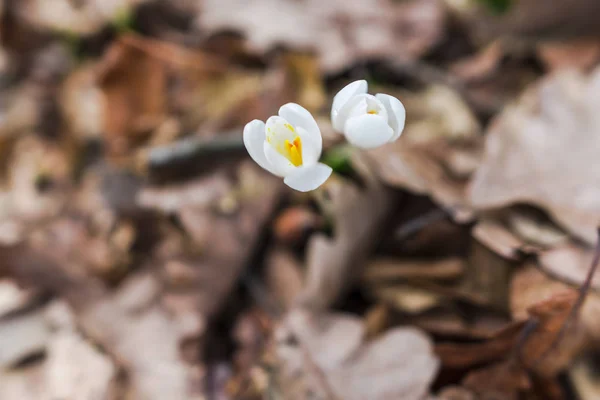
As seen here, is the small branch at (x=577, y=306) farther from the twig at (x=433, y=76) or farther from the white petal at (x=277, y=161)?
the twig at (x=433, y=76)

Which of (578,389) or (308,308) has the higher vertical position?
(308,308)

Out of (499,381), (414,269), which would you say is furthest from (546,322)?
(414,269)

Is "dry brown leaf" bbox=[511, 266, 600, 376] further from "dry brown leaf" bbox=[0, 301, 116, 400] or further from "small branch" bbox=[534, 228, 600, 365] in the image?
"dry brown leaf" bbox=[0, 301, 116, 400]

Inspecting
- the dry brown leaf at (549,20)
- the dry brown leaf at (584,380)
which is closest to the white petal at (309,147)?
the dry brown leaf at (584,380)

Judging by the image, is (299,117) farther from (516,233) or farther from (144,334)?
(144,334)

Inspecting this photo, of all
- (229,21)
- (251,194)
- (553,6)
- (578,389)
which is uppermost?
(229,21)

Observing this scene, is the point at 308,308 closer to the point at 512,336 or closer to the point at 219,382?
the point at 219,382

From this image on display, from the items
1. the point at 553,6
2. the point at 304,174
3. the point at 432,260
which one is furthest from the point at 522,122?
the point at 304,174
